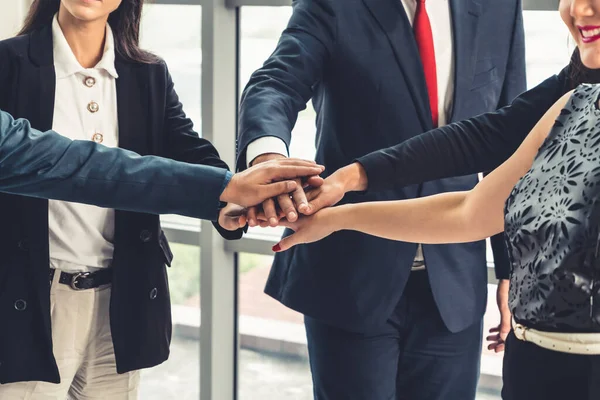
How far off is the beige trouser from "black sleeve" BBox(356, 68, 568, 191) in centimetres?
69

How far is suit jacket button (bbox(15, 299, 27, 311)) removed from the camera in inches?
70.1

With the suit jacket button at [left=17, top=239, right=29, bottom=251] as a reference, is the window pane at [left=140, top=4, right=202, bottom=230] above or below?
above

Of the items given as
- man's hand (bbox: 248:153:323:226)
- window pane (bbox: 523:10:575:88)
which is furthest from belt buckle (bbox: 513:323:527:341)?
window pane (bbox: 523:10:575:88)

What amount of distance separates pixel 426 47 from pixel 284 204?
1.67 feet

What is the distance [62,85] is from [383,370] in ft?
3.25

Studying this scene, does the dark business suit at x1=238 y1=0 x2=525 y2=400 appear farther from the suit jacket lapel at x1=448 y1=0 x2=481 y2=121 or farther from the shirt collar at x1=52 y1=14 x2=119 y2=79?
the shirt collar at x1=52 y1=14 x2=119 y2=79

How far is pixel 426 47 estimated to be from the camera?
6.44 ft

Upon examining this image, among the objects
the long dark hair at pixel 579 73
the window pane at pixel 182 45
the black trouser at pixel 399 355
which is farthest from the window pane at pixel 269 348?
the long dark hair at pixel 579 73

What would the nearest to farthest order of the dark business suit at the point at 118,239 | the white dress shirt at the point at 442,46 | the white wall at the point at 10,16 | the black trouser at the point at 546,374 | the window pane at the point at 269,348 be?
the black trouser at the point at 546,374 < the dark business suit at the point at 118,239 < the white dress shirt at the point at 442,46 < the white wall at the point at 10,16 < the window pane at the point at 269,348

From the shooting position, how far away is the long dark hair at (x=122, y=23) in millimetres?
1927

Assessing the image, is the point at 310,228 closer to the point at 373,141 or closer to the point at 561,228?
the point at 373,141

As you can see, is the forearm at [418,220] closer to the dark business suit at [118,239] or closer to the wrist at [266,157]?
the wrist at [266,157]

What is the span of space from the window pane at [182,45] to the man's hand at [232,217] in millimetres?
1249

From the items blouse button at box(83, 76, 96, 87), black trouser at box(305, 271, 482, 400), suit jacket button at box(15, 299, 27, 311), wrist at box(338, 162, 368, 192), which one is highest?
blouse button at box(83, 76, 96, 87)
